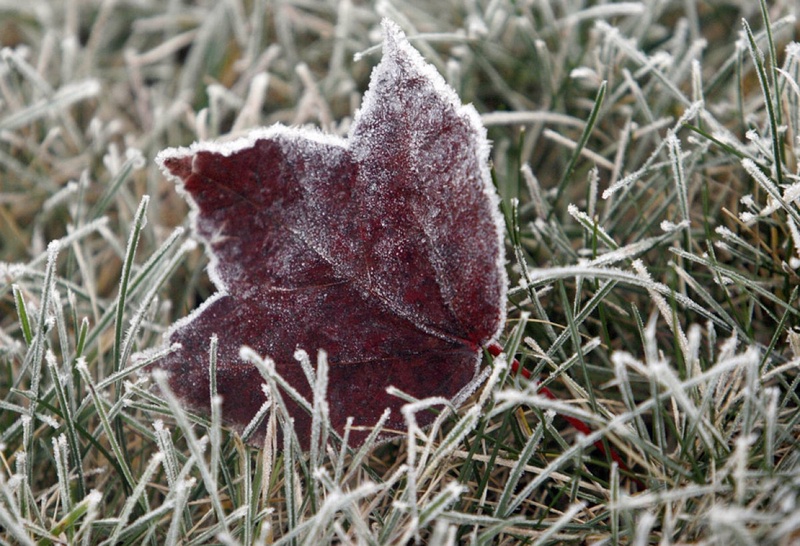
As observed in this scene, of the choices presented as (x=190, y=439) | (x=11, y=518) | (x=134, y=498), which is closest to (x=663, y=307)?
(x=190, y=439)

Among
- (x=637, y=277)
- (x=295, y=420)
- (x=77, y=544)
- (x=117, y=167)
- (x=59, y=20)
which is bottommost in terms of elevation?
(x=77, y=544)

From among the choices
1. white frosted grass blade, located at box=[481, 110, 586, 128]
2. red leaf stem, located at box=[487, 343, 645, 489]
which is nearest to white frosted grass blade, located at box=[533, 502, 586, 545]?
red leaf stem, located at box=[487, 343, 645, 489]

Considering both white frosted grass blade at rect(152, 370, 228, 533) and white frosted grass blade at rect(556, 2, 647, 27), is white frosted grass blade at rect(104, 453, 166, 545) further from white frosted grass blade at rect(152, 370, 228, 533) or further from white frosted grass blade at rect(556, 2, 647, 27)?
white frosted grass blade at rect(556, 2, 647, 27)

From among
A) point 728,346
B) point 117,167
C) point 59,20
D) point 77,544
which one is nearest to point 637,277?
point 728,346

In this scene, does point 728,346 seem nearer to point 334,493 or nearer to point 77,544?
point 334,493

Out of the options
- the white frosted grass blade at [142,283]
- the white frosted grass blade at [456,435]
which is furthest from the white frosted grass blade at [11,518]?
the white frosted grass blade at [456,435]

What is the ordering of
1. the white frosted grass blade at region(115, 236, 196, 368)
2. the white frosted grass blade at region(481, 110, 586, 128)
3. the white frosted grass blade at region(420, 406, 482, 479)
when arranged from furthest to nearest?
the white frosted grass blade at region(481, 110, 586, 128)
the white frosted grass blade at region(115, 236, 196, 368)
the white frosted grass blade at region(420, 406, 482, 479)
